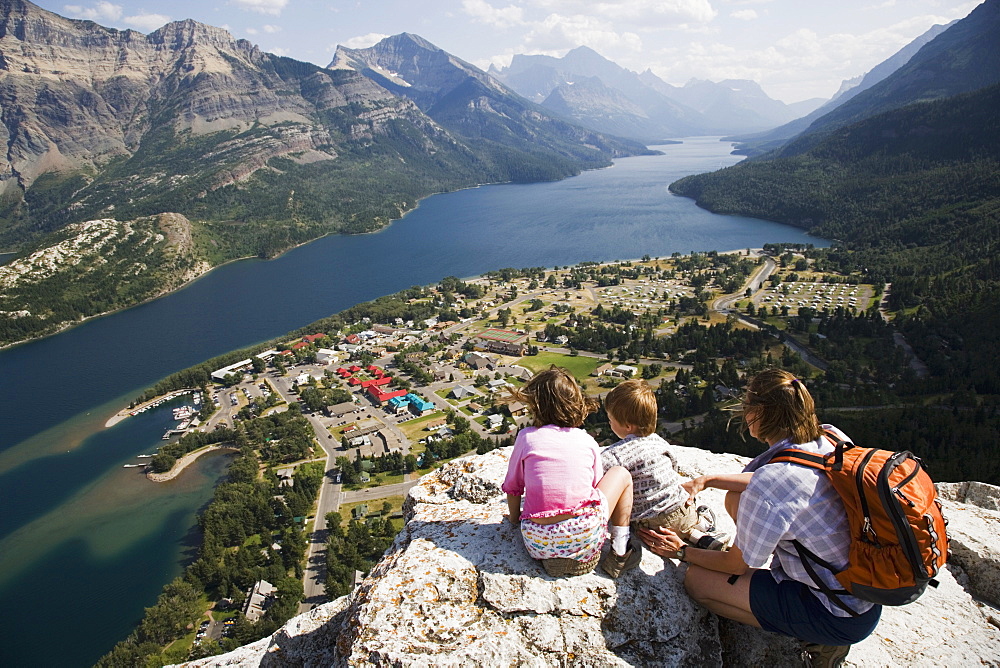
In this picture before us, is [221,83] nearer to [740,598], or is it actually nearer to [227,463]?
[227,463]

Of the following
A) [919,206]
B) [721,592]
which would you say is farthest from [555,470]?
[919,206]

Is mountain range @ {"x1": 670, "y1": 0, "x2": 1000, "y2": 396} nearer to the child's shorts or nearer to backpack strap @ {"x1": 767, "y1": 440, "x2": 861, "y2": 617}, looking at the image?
backpack strap @ {"x1": 767, "y1": 440, "x2": 861, "y2": 617}

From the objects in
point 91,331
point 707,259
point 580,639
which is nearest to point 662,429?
point 580,639

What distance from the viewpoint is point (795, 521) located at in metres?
3.16

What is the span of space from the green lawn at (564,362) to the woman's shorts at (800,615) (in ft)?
140

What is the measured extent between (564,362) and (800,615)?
45.7m

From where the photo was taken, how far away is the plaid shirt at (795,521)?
3088 millimetres

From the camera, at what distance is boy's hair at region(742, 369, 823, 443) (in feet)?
10.8

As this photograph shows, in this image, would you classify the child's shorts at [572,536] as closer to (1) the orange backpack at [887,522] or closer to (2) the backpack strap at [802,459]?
(2) the backpack strap at [802,459]

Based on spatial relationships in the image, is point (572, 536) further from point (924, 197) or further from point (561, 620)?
point (924, 197)

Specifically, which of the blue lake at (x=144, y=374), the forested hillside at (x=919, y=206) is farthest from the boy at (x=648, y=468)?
the forested hillside at (x=919, y=206)

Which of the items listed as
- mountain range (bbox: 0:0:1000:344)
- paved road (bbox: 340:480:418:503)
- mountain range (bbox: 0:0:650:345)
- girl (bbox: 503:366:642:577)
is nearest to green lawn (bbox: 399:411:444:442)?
paved road (bbox: 340:480:418:503)

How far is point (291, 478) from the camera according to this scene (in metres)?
33.6

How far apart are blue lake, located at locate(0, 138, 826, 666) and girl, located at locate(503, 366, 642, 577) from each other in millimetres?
28328
